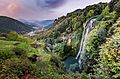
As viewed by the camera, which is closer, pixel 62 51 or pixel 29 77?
pixel 29 77

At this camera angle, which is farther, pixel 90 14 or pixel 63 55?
pixel 90 14

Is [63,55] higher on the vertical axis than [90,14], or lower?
lower

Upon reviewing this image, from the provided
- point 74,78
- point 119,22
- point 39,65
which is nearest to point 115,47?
point 119,22

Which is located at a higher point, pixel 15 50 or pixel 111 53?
pixel 15 50

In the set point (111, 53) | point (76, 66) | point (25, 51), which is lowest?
point (76, 66)

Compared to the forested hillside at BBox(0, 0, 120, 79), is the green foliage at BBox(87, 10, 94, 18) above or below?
above

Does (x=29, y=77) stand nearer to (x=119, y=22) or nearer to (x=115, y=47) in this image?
(x=115, y=47)

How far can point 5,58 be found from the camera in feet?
50.2

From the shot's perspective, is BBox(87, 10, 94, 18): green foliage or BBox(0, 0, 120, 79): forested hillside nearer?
BBox(0, 0, 120, 79): forested hillside

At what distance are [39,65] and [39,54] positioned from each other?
168 centimetres

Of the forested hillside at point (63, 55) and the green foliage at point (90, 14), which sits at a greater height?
the green foliage at point (90, 14)

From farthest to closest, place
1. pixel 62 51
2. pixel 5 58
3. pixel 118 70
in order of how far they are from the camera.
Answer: pixel 62 51 → pixel 118 70 → pixel 5 58

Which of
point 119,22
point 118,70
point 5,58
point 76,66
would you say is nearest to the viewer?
point 5,58

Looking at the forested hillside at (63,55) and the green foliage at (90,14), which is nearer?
the forested hillside at (63,55)
